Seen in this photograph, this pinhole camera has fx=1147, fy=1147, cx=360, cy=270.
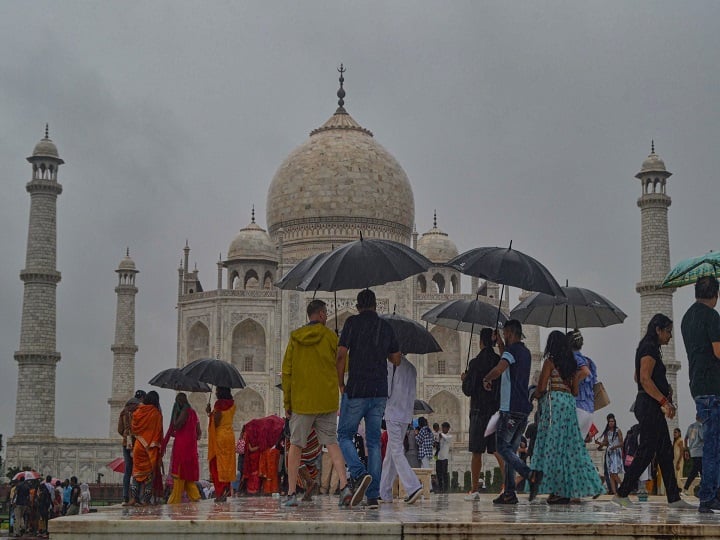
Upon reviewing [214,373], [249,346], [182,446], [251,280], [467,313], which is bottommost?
[182,446]

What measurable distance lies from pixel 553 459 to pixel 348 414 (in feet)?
5.01

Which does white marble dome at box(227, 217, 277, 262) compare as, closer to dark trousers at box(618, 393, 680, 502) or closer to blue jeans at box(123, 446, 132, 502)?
blue jeans at box(123, 446, 132, 502)

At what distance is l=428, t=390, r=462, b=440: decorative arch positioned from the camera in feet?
115

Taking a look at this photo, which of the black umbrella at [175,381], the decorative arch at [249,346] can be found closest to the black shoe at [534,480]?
the black umbrella at [175,381]

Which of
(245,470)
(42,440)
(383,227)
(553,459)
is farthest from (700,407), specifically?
(383,227)

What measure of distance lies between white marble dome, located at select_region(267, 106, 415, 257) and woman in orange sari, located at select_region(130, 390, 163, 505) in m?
26.8

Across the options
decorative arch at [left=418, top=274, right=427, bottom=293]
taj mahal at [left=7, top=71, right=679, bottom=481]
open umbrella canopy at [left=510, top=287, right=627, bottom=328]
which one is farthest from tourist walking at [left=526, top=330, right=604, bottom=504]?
decorative arch at [left=418, top=274, right=427, bottom=293]

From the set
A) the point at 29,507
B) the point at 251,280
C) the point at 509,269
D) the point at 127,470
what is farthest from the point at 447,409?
the point at 509,269

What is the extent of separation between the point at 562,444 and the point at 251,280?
102ft

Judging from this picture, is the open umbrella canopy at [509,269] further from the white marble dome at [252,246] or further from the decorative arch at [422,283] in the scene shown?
the decorative arch at [422,283]

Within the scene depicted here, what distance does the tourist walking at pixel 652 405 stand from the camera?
7652 millimetres

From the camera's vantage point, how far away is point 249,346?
35.8 metres

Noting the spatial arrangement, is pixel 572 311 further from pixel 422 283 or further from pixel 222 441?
pixel 422 283

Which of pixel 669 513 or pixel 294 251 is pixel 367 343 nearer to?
pixel 669 513
